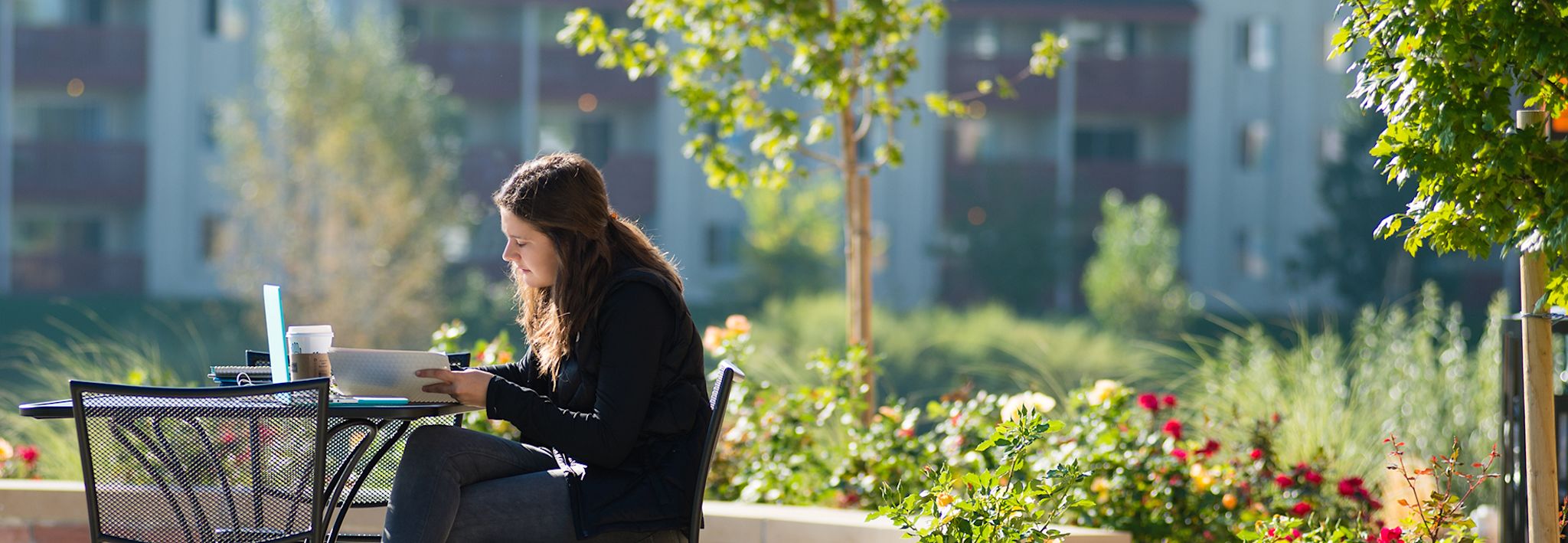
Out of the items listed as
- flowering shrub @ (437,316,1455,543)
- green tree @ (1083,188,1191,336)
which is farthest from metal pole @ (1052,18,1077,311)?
flowering shrub @ (437,316,1455,543)

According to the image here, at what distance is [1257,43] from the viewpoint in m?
29.2

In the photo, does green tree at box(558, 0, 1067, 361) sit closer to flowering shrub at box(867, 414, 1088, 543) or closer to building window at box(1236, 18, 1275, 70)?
flowering shrub at box(867, 414, 1088, 543)

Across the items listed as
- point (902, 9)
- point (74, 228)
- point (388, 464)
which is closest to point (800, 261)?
point (74, 228)

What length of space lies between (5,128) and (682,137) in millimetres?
12184

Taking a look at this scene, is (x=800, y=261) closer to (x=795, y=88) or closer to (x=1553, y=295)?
(x=795, y=88)

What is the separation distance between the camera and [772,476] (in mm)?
4348

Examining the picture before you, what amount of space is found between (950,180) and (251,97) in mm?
12493

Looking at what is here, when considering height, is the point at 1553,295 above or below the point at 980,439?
above

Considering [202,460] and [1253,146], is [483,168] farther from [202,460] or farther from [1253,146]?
[202,460]

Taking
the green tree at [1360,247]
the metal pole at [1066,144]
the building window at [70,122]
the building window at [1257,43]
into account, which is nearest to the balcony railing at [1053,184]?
the metal pole at [1066,144]

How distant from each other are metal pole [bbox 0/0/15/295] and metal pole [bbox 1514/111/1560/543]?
28047 millimetres

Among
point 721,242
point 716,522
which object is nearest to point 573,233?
point 716,522

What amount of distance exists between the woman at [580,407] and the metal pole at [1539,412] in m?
1.49

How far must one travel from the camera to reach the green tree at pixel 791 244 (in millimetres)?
23797
